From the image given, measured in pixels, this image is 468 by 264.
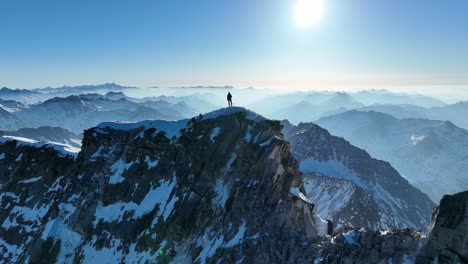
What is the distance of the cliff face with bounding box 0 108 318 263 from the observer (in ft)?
210

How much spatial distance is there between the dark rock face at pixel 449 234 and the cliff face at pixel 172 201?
1889 cm

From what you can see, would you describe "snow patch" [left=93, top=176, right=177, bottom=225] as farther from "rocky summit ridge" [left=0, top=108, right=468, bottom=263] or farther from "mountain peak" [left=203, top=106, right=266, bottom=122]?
"mountain peak" [left=203, top=106, right=266, bottom=122]

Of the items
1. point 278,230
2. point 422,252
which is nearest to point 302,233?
point 278,230

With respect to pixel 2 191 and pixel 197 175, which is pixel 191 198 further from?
pixel 2 191

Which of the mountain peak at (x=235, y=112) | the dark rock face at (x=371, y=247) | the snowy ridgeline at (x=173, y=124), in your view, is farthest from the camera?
the snowy ridgeline at (x=173, y=124)

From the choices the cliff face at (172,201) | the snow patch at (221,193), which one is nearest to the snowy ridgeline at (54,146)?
the cliff face at (172,201)

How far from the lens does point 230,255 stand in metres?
59.7

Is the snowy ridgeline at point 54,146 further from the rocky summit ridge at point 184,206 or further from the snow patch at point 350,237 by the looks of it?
the snow patch at point 350,237

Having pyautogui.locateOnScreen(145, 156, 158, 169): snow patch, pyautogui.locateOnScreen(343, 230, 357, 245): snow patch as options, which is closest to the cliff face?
pyautogui.locateOnScreen(145, 156, 158, 169): snow patch

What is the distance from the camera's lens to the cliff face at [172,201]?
64000 mm

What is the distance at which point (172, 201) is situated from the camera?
7769 cm

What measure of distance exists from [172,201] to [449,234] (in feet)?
175

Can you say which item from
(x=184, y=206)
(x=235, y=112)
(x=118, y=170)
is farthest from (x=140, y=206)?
(x=235, y=112)

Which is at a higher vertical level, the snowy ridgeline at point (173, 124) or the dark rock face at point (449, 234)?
the snowy ridgeline at point (173, 124)
